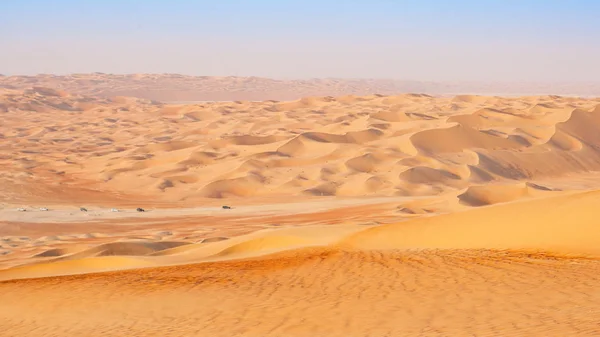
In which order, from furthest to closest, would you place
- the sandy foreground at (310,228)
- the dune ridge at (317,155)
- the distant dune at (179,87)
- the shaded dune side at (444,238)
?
the distant dune at (179,87)
the dune ridge at (317,155)
the shaded dune side at (444,238)
the sandy foreground at (310,228)

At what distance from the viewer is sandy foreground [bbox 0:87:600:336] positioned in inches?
384

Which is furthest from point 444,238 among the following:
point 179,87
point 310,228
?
point 179,87

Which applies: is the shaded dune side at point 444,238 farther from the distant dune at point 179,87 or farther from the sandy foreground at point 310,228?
the distant dune at point 179,87

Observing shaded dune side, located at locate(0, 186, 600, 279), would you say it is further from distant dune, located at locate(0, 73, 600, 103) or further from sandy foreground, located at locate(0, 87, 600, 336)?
distant dune, located at locate(0, 73, 600, 103)

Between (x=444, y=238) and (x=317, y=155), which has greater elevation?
(x=444, y=238)

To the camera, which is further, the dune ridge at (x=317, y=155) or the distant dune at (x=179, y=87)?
the distant dune at (x=179, y=87)

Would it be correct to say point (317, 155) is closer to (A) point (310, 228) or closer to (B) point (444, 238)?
(A) point (310, 228)

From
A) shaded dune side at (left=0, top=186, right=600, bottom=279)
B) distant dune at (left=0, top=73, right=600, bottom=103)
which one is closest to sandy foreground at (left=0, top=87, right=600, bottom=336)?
shaded dune side at (left=0, top=186, right=600, bottom=279)

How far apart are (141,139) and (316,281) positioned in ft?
143

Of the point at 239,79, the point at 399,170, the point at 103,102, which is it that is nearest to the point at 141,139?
the point at 399,170

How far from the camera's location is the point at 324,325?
9.07 meters

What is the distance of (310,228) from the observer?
1909cm

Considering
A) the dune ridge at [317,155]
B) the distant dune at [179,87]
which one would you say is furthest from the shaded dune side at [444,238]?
the distant dune at [179,87]

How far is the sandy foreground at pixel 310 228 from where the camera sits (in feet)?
32.0
